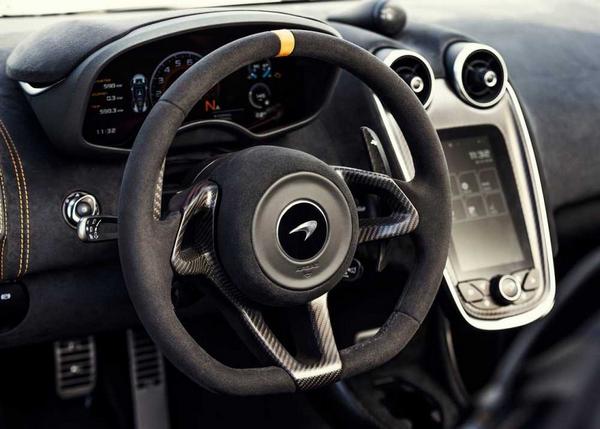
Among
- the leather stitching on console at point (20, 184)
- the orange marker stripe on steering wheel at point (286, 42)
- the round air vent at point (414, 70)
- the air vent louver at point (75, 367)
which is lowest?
the air vent louver at point (75, 367)

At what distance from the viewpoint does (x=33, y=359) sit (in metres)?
2.28

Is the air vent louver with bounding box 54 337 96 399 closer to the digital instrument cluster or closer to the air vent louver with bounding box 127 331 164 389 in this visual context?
the air vent louver with bounding box 127 331 164 389

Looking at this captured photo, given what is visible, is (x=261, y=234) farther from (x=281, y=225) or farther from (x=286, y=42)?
(x=286, y=42)

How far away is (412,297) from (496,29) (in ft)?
3.24

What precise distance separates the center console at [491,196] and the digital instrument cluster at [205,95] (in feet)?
0.88

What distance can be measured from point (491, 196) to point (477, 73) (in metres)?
0.25

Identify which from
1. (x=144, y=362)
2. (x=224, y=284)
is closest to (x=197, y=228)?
(x=224, y=284)

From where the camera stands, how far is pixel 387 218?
1.52 meters

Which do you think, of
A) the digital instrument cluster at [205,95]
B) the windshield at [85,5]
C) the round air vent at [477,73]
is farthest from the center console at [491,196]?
the windshield at [85,5]

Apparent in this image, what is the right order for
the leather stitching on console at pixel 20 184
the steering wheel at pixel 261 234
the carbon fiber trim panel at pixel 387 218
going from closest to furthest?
the steering wheel at pixel 261 234 → the carbon fiber trim panel at pixel 387 218 → the leather stitching on console at pixel 20 184

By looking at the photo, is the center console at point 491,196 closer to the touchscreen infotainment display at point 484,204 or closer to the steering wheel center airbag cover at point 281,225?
the touchscreen infotainment display at point 484,204

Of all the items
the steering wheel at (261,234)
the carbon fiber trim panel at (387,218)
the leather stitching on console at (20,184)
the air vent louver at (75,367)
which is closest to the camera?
the steering wheel at (261,234)

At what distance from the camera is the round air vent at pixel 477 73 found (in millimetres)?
1964

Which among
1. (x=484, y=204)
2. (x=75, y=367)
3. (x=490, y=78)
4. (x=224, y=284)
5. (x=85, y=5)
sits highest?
(x=85, y=5)
